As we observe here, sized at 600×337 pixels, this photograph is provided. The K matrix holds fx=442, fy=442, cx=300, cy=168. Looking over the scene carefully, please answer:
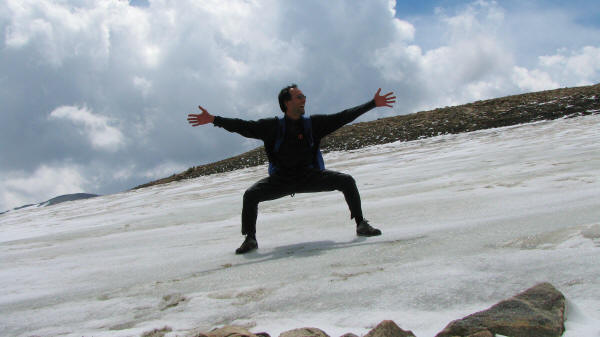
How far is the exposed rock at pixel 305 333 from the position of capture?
4.91 feet

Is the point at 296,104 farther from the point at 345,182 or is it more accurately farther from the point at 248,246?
the point at 248,246

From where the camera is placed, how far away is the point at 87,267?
3.26m

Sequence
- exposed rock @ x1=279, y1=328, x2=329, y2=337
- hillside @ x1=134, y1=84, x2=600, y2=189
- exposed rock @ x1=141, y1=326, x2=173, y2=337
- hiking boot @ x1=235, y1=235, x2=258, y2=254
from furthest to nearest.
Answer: hillside @ x1=134, y1=84, x2=600, y2=189 < hiking boot @ x1=235, y1=235, x2=258, y2=254 < exposed rock @ x1=141, y1=326, x2=173, y2=337 < exposed rock @ x1=279, y1=328, x2=329, y2=337

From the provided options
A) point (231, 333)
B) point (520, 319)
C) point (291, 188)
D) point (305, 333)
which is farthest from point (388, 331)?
point (291, 188)

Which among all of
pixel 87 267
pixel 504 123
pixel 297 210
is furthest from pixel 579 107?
pixel 87 267

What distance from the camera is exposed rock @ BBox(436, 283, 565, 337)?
4.43 ft

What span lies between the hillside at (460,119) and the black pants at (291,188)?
10.7 meters

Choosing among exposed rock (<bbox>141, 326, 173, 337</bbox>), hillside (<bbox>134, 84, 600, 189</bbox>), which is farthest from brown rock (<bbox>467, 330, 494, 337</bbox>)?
hillside (<bbox>134, 84, 600, 189</bbox>)

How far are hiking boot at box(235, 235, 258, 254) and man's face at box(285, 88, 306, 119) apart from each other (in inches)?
37.5

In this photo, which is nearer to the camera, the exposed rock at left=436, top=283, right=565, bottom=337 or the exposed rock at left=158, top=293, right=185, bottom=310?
the exposed rock at left=436, top=283, right=565, bottom=337

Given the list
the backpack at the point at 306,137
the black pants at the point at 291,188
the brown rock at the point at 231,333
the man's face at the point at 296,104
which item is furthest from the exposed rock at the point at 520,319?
the man's face at the point at 296,104

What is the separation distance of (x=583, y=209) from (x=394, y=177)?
3667 mm

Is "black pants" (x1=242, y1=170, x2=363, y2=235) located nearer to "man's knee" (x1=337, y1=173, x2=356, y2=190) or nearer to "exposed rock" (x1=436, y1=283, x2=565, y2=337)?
"man's knee" (x1=337, y1=173, x2=356, y2=190)

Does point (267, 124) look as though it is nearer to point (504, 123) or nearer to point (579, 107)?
point (504, 123)
